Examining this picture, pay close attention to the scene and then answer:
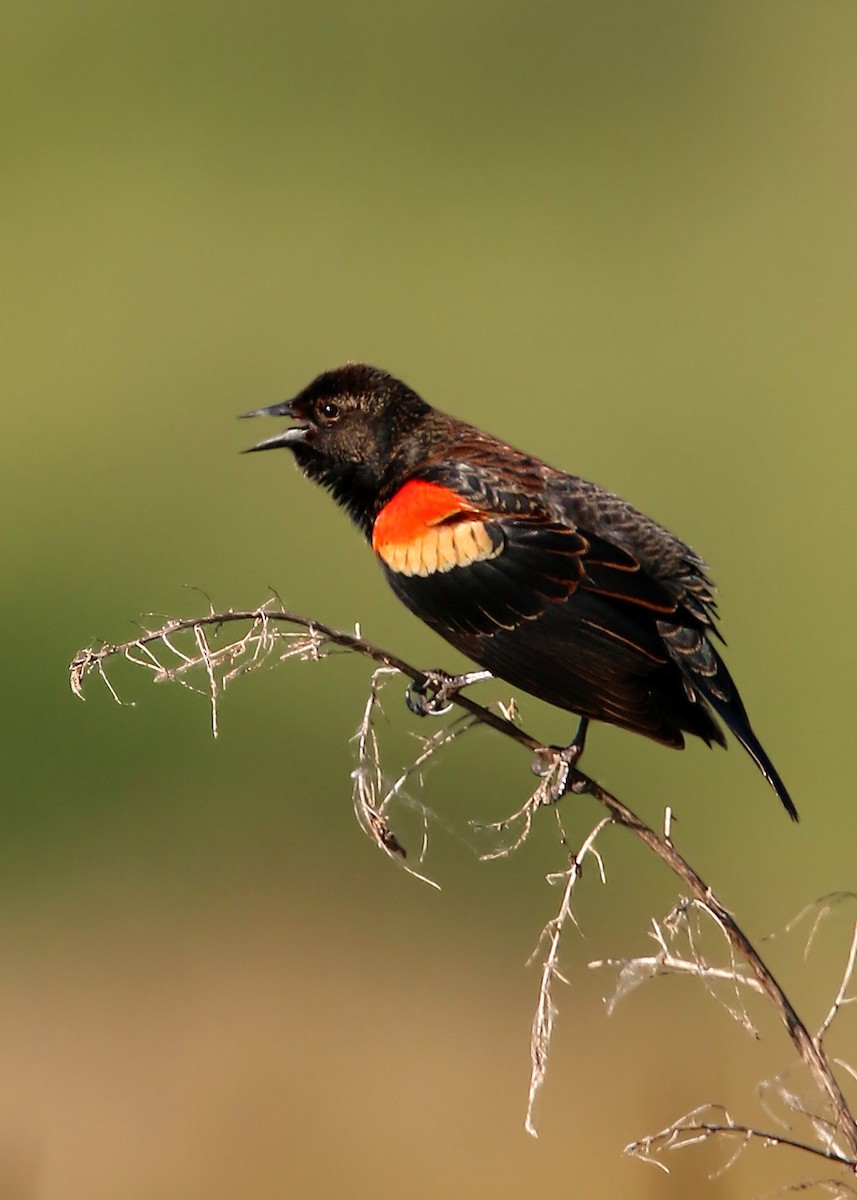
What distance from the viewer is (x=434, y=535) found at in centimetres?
310

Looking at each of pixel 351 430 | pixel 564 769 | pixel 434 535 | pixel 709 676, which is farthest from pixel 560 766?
pixel 351 430

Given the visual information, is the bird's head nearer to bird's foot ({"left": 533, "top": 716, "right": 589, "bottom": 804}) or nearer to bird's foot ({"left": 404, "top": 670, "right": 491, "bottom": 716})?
bird's foot ({"left": 404, "top": 670, "right": 491, "bottom": 716})

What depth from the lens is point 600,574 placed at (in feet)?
9.80

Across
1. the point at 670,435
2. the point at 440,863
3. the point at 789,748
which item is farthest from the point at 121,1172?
the point at 670,435

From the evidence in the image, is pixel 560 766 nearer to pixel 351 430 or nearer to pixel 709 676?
pixel 709 676

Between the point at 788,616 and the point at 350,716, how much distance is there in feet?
6.90

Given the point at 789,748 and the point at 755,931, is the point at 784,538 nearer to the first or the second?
the point at 789,748

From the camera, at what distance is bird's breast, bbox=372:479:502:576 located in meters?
3.09

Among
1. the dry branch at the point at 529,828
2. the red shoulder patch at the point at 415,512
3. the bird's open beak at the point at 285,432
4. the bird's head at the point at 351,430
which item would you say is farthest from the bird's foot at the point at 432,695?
the bird's open beak at the point at 285,432

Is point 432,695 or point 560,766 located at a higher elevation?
point 432,695

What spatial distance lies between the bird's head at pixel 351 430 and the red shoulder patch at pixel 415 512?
11.8 inches

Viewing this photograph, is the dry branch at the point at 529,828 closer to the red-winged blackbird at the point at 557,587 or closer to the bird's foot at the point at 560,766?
the bird's foot at the point at 560,766

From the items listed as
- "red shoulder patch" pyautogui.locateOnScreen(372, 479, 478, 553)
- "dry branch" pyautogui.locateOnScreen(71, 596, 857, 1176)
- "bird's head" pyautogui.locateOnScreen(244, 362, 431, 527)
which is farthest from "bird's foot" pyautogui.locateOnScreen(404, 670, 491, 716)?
"bird's head" pyautogui.locateOnScreen(244, 362, 431, 527)

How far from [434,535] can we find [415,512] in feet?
0.29
